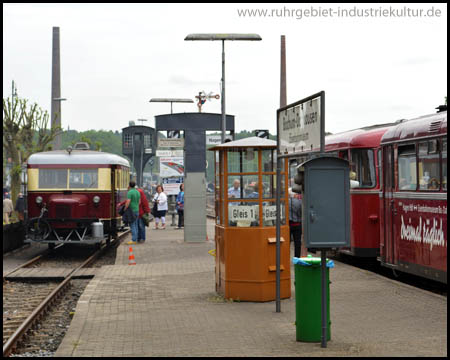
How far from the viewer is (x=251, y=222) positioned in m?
11.9

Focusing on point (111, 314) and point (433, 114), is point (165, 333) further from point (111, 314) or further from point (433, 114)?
point (433, 114)

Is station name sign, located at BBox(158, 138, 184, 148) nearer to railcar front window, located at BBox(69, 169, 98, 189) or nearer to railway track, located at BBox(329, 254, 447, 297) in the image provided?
railcar front window, located at BBox(69, 169, 98, 189)

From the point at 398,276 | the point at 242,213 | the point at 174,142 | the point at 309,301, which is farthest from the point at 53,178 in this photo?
the point at 309,301

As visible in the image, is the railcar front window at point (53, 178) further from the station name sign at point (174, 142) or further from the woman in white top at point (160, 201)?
the woman in white top at point (160, 201)

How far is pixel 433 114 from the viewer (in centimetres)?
1328

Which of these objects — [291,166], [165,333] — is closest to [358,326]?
[165,333]

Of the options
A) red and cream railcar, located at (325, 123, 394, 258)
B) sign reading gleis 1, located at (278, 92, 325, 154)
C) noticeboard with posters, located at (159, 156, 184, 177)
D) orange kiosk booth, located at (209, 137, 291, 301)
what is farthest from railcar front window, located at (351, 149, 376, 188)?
noticeboard with posters, located at (159, 156, 184, 177)

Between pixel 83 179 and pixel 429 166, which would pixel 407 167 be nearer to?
pixel 429 166

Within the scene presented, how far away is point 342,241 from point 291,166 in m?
13.0

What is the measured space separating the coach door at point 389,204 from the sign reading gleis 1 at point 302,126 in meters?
4.51

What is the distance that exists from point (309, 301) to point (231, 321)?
1.58m

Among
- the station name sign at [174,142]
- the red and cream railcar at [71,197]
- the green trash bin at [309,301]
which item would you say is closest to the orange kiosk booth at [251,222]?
the green trash bin at [309,301]

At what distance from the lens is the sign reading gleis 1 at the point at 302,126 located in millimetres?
8773

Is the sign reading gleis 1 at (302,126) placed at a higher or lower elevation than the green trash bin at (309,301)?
higher
